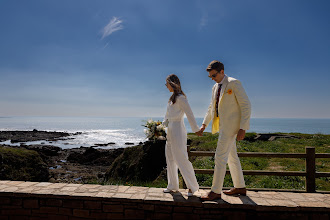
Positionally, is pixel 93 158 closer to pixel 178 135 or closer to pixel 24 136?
pixel 178 135

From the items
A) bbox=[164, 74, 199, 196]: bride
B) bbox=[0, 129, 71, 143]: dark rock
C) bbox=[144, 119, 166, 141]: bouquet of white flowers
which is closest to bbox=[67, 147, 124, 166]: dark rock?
bbox=[144, 119, 166, 141]: bouquet of white flowers

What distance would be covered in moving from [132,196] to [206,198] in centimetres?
136

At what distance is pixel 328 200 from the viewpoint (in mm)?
4117

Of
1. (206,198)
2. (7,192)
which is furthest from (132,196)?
(7,192)

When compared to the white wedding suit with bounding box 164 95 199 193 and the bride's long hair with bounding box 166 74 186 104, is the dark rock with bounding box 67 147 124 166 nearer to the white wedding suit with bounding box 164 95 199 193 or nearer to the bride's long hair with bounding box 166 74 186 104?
the white wedding suit with bounding box 164 95 199 193

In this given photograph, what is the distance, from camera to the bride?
421 centimetres

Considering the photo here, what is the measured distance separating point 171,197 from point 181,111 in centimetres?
164

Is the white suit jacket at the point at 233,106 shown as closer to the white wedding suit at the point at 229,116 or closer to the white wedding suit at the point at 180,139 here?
the white wedding suit at the point at 229,116

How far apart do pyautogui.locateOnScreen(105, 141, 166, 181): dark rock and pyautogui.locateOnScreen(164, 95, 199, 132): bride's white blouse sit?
5171 mm

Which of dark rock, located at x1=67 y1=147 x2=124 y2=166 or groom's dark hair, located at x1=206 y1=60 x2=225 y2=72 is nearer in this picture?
groom's dark hair, located at x1=206 y1=60 x2=225 y2=72

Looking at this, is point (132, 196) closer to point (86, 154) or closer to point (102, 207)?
point (102, 207)

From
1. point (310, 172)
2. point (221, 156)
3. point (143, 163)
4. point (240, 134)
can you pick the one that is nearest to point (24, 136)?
point (143, 163)

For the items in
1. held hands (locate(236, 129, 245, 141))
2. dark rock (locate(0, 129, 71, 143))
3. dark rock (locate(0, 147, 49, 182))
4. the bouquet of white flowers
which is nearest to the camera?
held hands (locate(236, 129, 245, 141))

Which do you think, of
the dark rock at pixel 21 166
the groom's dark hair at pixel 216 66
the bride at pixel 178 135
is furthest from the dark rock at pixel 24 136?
the groom's dark hair at pixel 216 66
